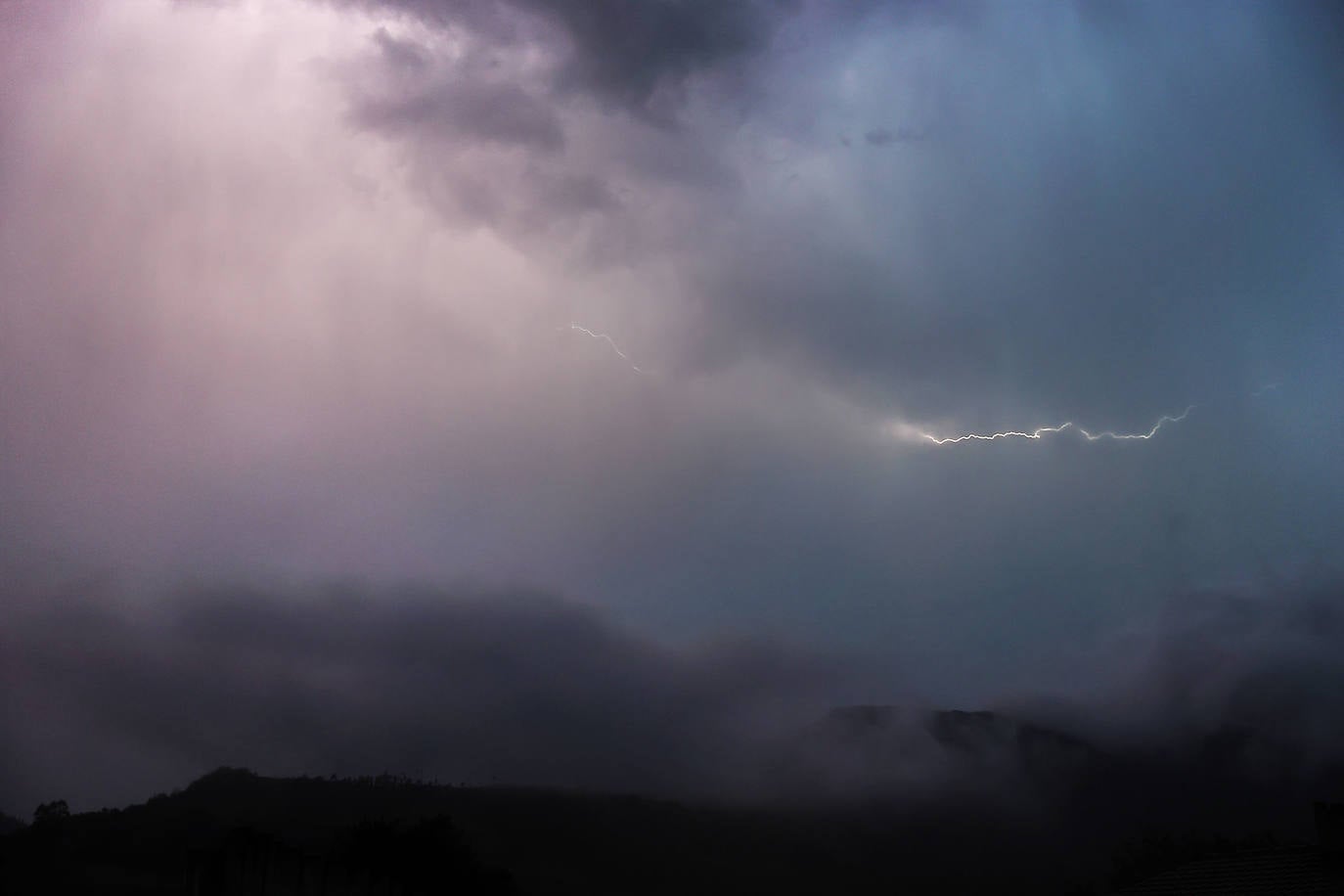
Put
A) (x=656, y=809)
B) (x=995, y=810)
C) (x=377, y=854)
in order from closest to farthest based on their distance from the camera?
(x=377, y=854)
(x=656, y=809)
(x=995, y=810)

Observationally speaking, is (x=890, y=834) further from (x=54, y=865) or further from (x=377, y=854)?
(x=54, y=865)

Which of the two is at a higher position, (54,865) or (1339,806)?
(1339,806)

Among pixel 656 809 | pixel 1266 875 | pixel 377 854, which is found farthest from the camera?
pixel 656 809

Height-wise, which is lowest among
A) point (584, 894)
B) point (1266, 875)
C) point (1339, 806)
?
point (584, 894)

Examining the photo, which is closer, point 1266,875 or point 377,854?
point 1266,875

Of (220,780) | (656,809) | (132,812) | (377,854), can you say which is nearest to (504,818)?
(656,809)

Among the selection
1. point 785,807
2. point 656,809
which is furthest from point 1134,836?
point 656,809

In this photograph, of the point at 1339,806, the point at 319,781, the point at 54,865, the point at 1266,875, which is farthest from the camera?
the point at 319,781

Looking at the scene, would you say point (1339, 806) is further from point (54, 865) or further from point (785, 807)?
point (785, 807)

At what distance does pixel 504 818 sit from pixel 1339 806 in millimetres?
142119

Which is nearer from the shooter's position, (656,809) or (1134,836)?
(1134,836)

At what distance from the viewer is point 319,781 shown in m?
158

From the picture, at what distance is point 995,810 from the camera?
601 ft

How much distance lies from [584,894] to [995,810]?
93792 millimetres
